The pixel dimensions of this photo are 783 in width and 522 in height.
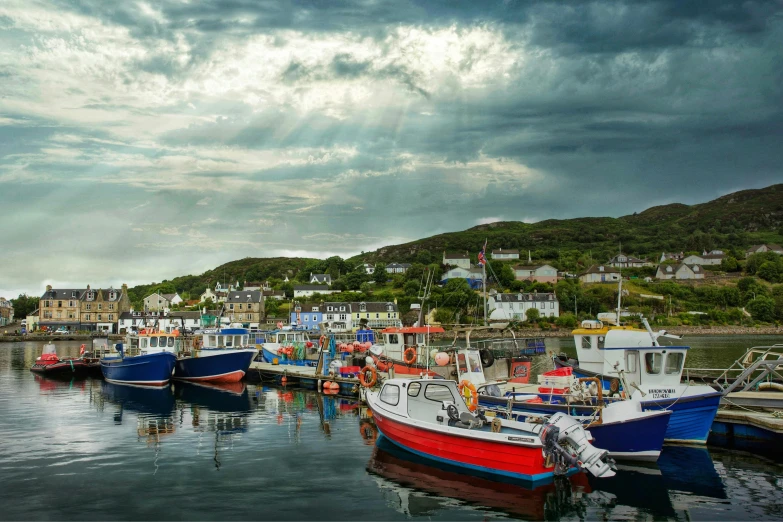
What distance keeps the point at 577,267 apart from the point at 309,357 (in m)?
126

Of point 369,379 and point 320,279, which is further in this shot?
point 320,279

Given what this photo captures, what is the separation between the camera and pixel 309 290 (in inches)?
5748

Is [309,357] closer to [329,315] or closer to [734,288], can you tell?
[329,315]

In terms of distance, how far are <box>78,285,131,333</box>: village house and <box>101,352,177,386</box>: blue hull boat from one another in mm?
87789

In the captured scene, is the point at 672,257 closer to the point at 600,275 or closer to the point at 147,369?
the point at 600,275

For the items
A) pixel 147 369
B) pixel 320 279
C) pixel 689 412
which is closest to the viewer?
pixel 689 412

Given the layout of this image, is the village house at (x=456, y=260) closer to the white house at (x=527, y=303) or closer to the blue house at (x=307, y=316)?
the white house at (x=527, y=303)

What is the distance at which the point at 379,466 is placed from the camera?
19.6m

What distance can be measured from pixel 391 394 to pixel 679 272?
140728mm

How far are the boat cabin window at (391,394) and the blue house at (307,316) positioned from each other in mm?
95553

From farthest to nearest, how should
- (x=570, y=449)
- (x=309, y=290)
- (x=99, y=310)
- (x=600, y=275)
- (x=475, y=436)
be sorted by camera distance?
1. (x=309, y=290)
2. (x=600, y=275)
3. (x=99, y=310)
4. (x=475, y=436)
5. (x=570, y=449)

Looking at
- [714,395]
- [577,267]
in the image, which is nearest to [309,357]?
[714,395]

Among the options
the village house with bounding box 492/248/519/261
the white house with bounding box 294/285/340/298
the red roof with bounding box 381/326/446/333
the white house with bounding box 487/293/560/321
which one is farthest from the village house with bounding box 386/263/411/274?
the red roof with bounding box 381/326/446/333

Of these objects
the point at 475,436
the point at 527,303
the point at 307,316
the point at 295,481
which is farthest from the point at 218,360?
the point at 527,303
